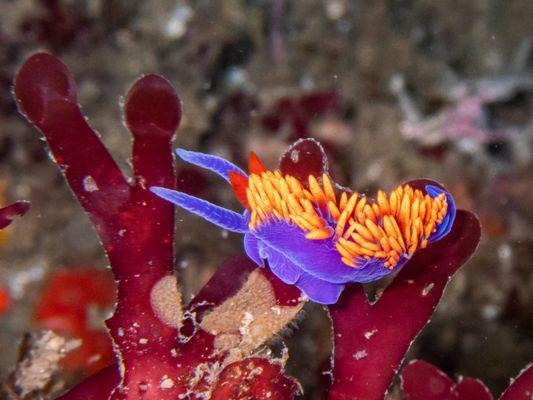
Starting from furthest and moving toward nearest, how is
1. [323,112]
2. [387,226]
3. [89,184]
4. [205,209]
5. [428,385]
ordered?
[323,112] < [428,385] < [89,184] < [205,209] < [387,226]

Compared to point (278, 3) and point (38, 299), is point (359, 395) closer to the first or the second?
point (38, 299)

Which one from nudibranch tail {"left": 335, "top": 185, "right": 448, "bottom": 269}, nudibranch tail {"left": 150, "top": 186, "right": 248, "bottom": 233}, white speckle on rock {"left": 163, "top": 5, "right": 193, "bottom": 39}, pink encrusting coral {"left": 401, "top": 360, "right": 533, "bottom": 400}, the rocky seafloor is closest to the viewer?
nudibranch tail {"left": 335, "top": 185, "right": 448, "bottom": 269}

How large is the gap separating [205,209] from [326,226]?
0.30m

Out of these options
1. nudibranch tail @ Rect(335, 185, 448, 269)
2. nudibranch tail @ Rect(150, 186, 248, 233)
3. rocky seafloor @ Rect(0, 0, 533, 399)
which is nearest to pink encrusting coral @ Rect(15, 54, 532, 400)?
nudibranch tail @ Rect(150, 186, 248, 233)

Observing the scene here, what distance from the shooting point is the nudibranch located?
117 centimetres

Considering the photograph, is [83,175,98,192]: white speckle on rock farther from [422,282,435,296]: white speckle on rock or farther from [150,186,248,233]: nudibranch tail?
[422,282,435,296]: white speckle on rock

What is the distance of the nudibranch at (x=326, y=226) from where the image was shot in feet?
3.85

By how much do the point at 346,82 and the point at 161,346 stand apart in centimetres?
350

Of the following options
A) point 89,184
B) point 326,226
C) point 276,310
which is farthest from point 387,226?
point 89,184

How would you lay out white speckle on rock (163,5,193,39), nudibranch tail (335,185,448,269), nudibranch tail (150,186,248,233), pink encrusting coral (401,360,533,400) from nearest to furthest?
nudibranch tail (335,185,448,269)
nudibranch tail (150,186,248,233)
pink encrusting coral (401,360,533,400)
white speckle on rock (163,5,193,39)

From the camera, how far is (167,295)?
4.54ft

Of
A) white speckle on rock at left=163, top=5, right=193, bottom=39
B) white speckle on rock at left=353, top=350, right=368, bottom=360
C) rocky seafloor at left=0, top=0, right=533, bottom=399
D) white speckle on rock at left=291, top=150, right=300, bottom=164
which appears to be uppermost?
white speckle on rock at left=291, top=150, right=300, bottom=164

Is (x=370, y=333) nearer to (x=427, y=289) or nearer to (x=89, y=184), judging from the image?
(x=427, y=289)

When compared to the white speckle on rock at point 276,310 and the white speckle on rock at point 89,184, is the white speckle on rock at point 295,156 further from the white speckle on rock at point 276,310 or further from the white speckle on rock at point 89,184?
the white speckle on rock at point 89,184
